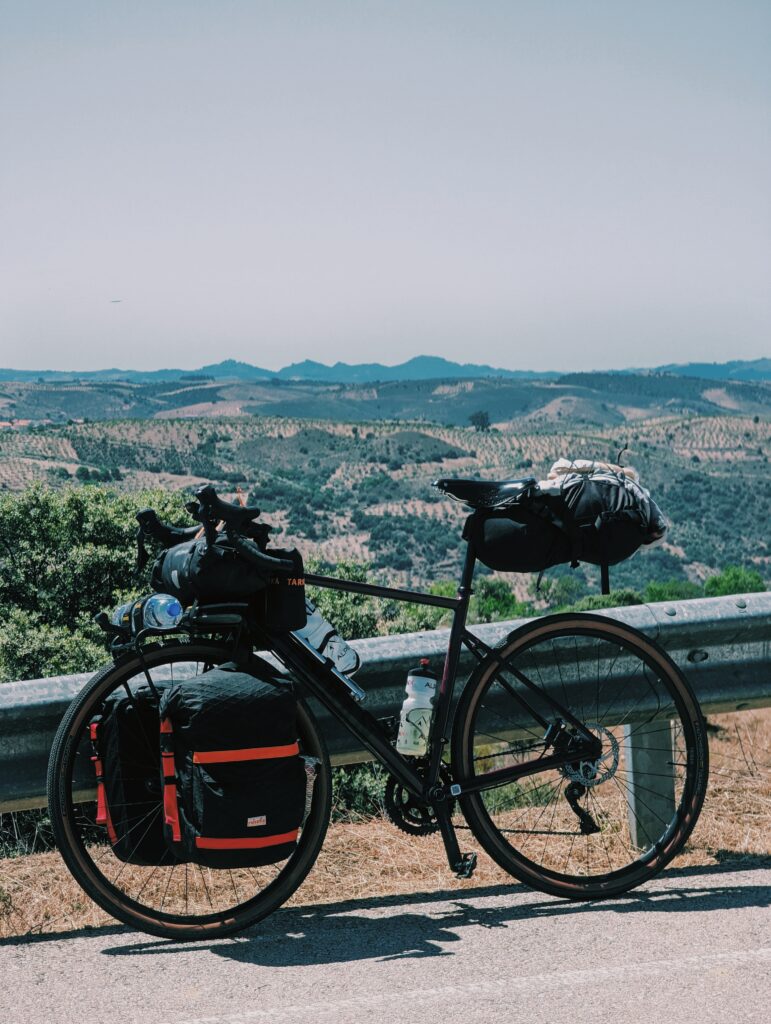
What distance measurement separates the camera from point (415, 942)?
313cm

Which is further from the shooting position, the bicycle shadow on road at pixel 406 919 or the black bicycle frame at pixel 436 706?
the black bicycle frame at pixel 436 706

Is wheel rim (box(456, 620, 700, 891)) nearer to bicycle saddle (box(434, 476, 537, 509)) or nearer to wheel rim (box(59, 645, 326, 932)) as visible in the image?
bicycle saddle (box(434, 476, 537, 509))

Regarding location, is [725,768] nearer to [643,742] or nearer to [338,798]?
[643,742]

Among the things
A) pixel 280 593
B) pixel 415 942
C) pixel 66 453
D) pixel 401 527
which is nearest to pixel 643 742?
pixel 415 942

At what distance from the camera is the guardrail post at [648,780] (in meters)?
3.84

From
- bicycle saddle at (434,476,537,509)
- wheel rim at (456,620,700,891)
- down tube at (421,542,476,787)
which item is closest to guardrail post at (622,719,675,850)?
wheel rim at (456,620,700,891)

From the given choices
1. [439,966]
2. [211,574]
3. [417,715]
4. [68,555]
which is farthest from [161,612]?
[68,555]

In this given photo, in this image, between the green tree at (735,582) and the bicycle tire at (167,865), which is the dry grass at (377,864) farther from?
the green tree at (735,582)

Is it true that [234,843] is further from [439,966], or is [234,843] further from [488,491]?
[488,491]

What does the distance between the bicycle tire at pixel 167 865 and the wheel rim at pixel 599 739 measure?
0.51 metres

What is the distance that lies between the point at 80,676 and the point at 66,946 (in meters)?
0.78

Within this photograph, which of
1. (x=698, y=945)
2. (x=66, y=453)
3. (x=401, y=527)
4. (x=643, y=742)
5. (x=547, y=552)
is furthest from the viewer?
(x=401, y=527)

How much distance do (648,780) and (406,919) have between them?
104cm

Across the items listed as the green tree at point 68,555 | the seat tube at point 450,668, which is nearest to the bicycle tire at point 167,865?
the seat tube at point 450,668
